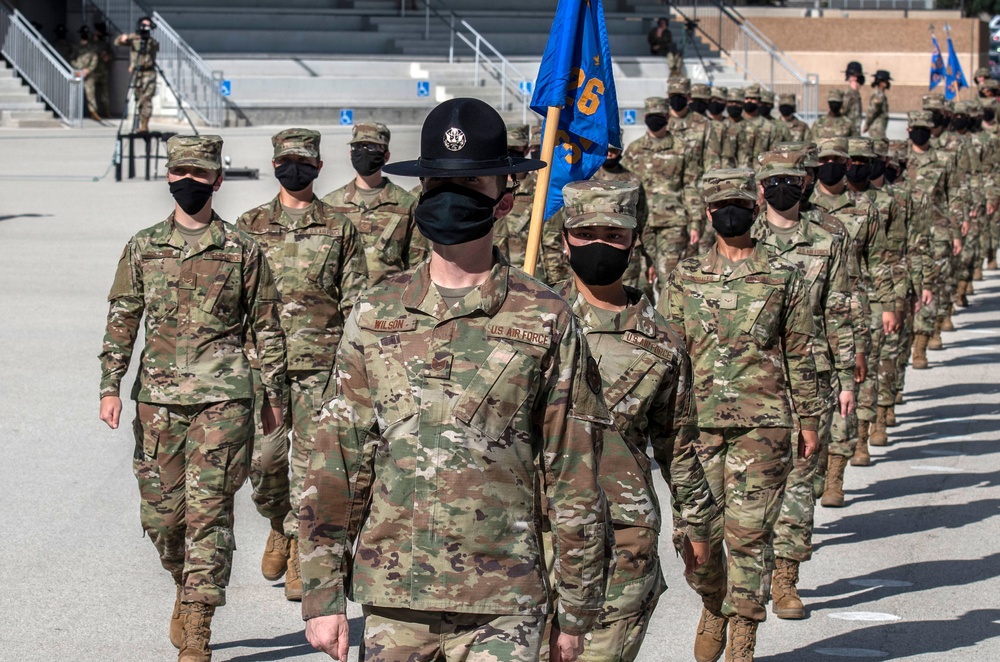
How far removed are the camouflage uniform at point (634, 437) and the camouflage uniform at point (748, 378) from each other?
1195mm

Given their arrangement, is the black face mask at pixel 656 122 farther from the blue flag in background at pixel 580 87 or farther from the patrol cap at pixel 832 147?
the blue flag in background at pixel 580 87

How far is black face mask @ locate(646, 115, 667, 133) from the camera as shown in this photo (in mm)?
15180

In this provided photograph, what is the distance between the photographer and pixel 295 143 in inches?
343

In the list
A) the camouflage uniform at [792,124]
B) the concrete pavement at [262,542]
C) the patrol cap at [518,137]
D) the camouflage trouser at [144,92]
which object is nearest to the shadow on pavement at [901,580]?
the concrete pavement at [262,542]

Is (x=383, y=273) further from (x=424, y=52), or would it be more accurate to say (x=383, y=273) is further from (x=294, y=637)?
(x=424, y=52)

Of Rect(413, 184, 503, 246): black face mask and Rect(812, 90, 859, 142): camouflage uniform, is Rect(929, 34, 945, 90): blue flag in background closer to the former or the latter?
Rect(812, 90, 859, 142): camouflage uniform

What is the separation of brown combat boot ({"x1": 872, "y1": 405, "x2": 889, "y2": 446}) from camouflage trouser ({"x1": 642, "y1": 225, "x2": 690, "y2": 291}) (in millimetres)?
3001

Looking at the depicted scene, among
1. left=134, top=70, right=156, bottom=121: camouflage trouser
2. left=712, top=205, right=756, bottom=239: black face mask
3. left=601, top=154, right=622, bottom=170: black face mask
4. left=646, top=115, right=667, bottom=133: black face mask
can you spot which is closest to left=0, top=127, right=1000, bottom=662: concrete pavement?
left=712, top=205, right=756, bottom=239: black face mask

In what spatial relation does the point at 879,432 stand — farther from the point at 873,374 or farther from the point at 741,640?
the point at 741,640

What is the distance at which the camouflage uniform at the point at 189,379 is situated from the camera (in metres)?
7.03

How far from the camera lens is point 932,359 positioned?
54.6 ft

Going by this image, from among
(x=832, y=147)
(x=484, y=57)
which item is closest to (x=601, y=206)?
(x=832, y=147)

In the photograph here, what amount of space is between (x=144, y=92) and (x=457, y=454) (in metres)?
25.0

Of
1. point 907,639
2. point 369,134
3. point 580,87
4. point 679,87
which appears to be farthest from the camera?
point 679,87
